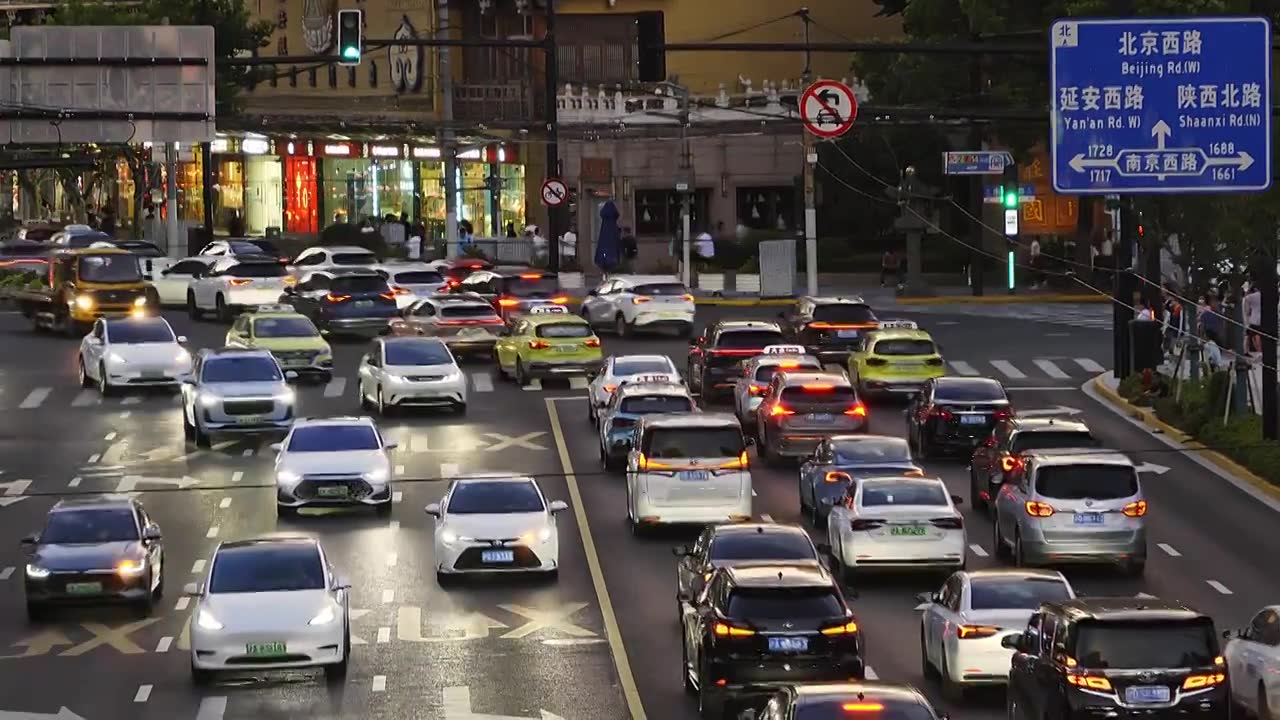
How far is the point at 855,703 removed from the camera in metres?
19.0

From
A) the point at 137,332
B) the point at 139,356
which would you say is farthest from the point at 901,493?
the point at 137,332

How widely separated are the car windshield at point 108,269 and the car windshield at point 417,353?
14.1m

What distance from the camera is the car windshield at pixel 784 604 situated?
2427cm

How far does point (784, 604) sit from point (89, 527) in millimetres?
11099

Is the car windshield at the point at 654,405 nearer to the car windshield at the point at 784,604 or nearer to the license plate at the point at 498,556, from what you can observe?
the license plate at the point at 498,556

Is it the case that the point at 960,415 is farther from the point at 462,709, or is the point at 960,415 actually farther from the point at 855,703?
the point at 855,703

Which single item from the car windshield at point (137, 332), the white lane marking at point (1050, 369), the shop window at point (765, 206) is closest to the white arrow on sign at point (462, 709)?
the car windshield at point (137, 332)

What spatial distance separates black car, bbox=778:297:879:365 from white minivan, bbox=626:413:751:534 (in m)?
17.8

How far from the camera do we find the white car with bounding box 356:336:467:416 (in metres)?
47.1

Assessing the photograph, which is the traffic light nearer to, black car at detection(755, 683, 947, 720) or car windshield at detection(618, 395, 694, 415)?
car windshield at detection(618, 395, 694, 415)

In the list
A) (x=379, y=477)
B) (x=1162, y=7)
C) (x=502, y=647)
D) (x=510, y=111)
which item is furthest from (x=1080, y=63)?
(x=510, y=111)

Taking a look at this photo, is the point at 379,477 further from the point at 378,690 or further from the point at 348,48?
the point at 378,690

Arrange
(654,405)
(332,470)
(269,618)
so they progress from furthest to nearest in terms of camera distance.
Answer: (654,405), (332,470), (269,618)

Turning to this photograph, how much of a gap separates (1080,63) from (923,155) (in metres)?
55.1
